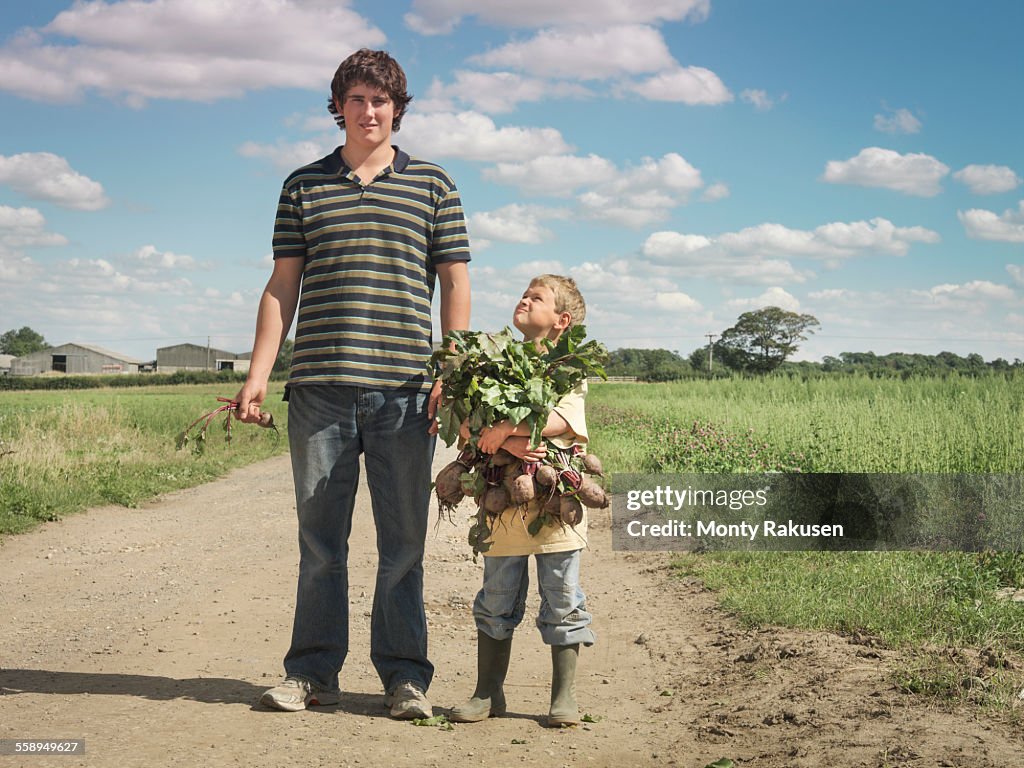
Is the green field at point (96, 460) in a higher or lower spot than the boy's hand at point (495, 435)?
lower

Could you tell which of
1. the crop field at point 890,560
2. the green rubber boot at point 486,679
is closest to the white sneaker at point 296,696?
the green rubber boot at point 486,679

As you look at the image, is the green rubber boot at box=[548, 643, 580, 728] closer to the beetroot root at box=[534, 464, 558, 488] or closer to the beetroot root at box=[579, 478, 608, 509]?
the beetroot root at box=[579, 478, 608, 509]

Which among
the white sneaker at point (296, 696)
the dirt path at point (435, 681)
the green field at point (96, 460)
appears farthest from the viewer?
the green field at point (96, 460)

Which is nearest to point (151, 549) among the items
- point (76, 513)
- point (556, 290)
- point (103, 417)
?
point (76, 513)

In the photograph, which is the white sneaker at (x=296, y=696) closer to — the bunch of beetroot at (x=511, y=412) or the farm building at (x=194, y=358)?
the bunch of beetroot at (x=511, y=412)

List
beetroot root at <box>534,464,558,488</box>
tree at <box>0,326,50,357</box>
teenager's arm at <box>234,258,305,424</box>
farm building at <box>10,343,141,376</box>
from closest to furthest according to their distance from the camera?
beetroot root at <box>534,464,558,488</box> < teenager's arm at <box>234,258,305,424</box> < farm building at <box>10,343,141,376</box> < tree at <box>0,326,50,357</box>

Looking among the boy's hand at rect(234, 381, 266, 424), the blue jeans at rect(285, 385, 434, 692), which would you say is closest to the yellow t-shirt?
the blue jeans at rect(285, 385, 434, 692)

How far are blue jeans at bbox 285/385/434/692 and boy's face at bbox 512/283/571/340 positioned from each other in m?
0.55

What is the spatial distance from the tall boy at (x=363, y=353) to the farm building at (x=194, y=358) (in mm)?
88183

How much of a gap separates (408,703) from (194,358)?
3840 inches

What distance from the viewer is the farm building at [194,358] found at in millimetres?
92188

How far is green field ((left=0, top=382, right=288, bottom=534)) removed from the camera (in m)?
10.6

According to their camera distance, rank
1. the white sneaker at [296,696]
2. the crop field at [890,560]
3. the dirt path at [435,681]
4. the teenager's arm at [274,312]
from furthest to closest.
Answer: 1. the crop field at [890,560]
2. the teenager's arm at [274,312]
3. the white sneaker at [296,696]
4. the dirt path at [435,681]

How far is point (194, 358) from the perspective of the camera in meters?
96.8
